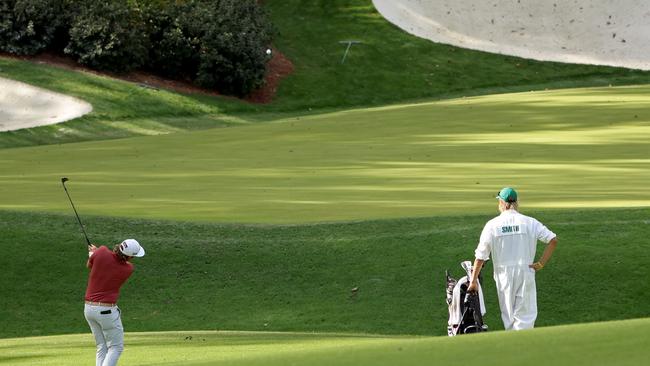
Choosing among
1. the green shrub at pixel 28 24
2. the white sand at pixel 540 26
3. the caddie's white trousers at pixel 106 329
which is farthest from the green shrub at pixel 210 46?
the caddie's white trousers at pixel 106 329

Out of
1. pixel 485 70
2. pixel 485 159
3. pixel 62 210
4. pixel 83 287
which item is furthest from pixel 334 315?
pixel 485 70

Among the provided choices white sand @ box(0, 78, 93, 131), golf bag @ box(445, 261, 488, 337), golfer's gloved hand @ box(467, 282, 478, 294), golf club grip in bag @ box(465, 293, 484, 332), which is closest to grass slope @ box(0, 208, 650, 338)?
golf bag @ box(445, 261, 488, 337)

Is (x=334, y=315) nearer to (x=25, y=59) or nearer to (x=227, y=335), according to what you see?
(x=227, y=335)

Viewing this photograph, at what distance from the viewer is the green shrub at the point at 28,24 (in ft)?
149

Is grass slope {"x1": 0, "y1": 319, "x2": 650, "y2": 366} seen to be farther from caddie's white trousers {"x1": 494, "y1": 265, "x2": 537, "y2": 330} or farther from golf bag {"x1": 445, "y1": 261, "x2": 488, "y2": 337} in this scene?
golf bag {"x1": 445, "y1": 261, "x2": 488, "y2": 337}

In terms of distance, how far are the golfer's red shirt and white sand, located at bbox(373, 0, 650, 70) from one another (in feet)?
138

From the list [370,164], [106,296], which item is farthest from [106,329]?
[370,164]

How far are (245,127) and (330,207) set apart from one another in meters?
17.4

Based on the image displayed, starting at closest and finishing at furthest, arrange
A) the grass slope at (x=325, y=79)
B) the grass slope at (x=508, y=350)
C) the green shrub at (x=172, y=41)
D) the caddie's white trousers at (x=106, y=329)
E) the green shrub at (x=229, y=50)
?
the grass slope at (x=508, y=350), the caddie's white trousers at (x=106, y=329), the grass slope at (x=325, y=79), the green shrub at (x=229, y=50), the green shrub at (x=172, y=41)

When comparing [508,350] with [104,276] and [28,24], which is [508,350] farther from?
[28,24]

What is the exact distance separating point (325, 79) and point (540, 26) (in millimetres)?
10647

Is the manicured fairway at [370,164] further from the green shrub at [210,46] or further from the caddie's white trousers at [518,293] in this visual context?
the caddie's white trousers at [518,293]

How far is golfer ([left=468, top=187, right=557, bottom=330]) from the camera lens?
1305 centimetres

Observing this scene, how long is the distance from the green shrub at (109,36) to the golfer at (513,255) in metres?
33.5
